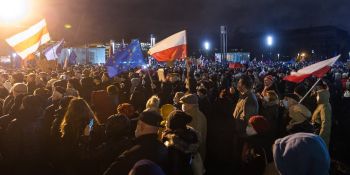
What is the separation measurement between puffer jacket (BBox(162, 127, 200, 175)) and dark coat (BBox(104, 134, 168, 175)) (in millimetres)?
170

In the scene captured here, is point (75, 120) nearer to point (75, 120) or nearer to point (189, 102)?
point (75, 120)

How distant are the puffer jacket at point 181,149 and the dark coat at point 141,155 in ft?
0.56

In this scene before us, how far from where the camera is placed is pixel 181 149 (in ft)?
12.7

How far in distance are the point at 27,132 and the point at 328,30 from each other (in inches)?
4945

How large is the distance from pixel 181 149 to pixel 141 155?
0.53 metres

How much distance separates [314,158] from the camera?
2814 mm

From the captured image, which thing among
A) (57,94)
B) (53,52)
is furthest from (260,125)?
(53,52)

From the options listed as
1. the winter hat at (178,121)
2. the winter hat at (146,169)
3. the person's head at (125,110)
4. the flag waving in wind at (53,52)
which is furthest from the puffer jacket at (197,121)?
the flag waving in wind at (53,52)

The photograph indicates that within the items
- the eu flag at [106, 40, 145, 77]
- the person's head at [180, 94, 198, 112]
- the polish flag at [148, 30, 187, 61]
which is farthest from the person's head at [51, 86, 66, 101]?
the eu flag at [106, 40, 145, 77]

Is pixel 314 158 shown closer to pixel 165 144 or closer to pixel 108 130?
pixel 165 144

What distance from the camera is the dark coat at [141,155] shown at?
11.3ft

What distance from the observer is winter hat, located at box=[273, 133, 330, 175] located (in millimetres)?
2814

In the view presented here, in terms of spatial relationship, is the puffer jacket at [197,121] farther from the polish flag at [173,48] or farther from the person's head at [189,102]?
the polish flag at [173,48]

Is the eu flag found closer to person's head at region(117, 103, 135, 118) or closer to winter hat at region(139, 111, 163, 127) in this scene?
person's head at region(117, 103, 135, 118)
